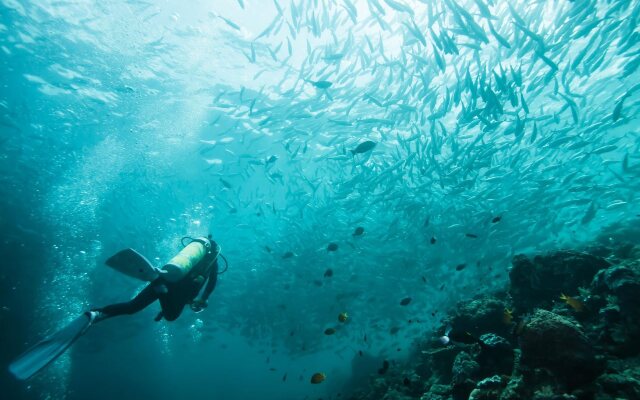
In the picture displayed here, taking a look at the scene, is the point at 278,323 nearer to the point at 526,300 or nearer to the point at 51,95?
the point at 51,95

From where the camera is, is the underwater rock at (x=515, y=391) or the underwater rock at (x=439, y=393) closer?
the underwater rock at (x=515, y=391)

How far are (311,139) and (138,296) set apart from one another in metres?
13.6

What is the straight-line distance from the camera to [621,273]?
458cm

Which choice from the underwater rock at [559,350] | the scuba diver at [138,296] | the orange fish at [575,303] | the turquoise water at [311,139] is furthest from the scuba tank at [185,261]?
the orange fish at [575,303]

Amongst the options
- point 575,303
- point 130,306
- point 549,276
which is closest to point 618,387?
point 575,303

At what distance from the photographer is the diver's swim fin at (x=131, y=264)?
16.5 feet

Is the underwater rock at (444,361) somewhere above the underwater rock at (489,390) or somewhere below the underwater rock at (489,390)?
below

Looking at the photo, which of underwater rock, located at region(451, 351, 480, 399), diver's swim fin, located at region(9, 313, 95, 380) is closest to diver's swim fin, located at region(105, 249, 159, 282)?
diver's swim fin, located at region(9, 313, 95, 380)

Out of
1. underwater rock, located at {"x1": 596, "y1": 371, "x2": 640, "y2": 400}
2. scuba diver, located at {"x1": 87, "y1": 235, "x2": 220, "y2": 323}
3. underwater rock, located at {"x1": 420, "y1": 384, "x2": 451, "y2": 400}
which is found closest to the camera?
underwater rock, located at {"x1": 596, "y1": 371, "x2": 640, "y2": 400}

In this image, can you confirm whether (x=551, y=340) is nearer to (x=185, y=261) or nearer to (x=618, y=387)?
(x=618, y=387)

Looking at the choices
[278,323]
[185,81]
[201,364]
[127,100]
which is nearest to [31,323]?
[278,323]

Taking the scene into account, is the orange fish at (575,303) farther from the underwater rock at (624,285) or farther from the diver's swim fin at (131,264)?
the diver's swim fin at (131,264)

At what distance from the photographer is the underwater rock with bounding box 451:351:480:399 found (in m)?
4.74

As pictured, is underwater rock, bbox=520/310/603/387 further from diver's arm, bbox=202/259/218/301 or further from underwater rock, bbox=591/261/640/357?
diver's arm, bbox=202/259/218/301
